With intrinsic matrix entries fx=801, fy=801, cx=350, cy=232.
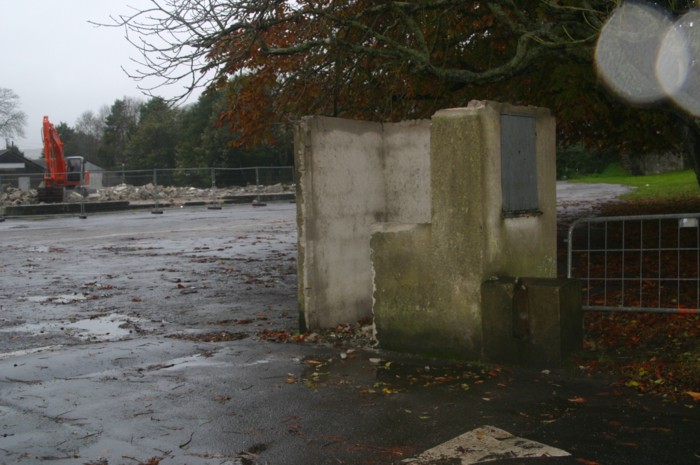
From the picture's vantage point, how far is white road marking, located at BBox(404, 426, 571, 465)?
4672mm

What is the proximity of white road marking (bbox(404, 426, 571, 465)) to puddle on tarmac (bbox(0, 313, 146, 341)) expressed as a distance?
4770mm

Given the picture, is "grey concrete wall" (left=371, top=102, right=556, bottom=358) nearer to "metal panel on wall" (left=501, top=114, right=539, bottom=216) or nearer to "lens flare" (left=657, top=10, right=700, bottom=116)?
"metal panel on wall" (left=501, top=114, right=539, bottom=216)

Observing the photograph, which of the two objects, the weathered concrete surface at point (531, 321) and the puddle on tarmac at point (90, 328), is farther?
the puddle on tarmac at point (90, 328)

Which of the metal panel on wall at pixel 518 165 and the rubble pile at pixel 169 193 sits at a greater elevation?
the metal panel on wall at pixel 518 165

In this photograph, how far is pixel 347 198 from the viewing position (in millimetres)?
8609

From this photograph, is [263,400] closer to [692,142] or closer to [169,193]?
[692,142]

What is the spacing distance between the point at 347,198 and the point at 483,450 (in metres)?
4.23

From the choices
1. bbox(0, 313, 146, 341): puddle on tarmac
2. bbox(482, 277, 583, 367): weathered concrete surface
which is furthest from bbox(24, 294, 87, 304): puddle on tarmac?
bbox(482, 277, 583, 367): weathered concrete surface

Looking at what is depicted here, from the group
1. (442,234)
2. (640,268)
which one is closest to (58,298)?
(442,234)

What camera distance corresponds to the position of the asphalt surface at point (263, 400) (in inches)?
191

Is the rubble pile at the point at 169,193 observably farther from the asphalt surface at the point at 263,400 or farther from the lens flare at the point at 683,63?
the lens flare at the point at 683,63

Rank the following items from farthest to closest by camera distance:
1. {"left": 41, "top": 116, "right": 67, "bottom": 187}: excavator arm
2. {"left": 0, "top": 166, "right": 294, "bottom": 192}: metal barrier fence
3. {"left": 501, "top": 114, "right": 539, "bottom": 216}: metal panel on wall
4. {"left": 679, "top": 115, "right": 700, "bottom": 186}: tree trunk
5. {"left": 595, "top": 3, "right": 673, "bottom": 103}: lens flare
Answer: {"left": 0, "top": 166, "right": 294, "bottom": 192}: metal barrier fence, {"left": 41, "top": 116, "right": 67, "bottom": 187}: excavator arm, {"left": 679, "top": 115, "right": 700, "bottom": 186}: tree trunk, {"left": 595, "top": 3, "right": 673, "bottom": 103}: lens flare, {"left": 501, "top": 114, "right": 539, "bottom": 216}: metal panel on wall

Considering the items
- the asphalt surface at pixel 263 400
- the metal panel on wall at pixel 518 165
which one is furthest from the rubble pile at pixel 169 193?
the metal panel on wall at pixel 518 165

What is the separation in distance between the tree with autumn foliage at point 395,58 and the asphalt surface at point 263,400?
3.46 m
